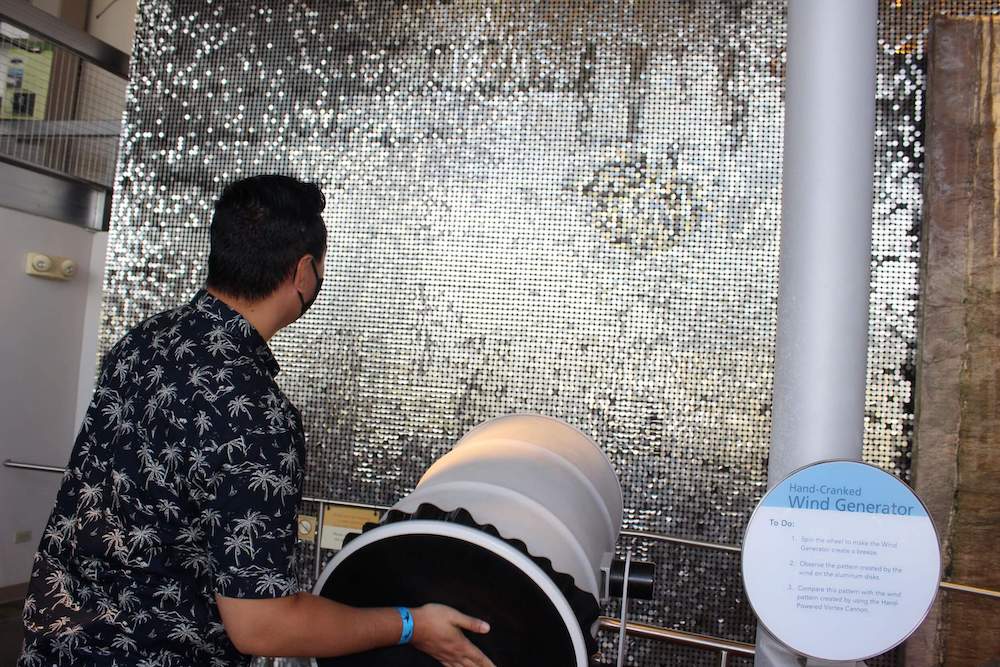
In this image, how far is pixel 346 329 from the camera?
162 inches

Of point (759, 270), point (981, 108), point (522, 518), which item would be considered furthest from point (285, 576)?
point (981, 108)

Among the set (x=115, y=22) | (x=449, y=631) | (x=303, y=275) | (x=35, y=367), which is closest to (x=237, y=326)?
(x=303, y=275)

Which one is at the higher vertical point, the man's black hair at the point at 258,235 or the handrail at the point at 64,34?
the handrail at the point at 64,34

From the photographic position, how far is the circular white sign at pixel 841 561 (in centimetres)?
143

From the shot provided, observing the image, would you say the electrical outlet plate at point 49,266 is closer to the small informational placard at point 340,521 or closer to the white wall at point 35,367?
the white wall at point 35,367

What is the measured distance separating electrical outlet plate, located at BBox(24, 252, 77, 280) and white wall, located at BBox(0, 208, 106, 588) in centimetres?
3

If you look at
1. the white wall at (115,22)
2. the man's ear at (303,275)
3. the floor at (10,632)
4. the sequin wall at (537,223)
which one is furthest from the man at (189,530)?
A: the white wall at (115,22)

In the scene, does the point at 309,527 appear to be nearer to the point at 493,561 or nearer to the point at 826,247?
the point at 493,561

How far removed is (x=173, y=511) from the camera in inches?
54.2

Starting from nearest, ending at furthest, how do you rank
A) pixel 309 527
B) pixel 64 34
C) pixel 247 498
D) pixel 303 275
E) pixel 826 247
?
pixel 247 498
pixel 303 275
pixel 826 247
pixel 309 527
pixel 64 34

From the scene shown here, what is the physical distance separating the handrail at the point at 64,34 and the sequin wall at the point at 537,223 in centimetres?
54

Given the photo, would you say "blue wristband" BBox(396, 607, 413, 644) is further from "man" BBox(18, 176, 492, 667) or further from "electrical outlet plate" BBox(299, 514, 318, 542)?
"electrical outlet plate" BBox(299, 514, 318, 542)

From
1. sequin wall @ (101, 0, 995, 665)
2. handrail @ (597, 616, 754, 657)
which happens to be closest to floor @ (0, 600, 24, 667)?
sequin wall @ (101, 0, 995, 665)

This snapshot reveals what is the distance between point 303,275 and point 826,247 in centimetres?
109
